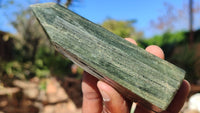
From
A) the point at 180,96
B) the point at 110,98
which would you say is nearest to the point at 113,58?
the point at 110,98

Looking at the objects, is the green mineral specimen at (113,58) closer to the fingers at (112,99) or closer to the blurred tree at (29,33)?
the fingers at (112,99)

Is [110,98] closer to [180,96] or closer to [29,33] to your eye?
[180,96]

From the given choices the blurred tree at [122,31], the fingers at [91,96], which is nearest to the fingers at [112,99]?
the fingers at [91,96]

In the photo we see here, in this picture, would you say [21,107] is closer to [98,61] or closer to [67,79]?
[67,79]

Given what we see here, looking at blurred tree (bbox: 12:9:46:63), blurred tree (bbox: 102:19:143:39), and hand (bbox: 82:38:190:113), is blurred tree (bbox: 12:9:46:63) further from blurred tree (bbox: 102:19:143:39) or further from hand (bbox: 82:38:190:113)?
hand (bbox: 82:38:190:113)

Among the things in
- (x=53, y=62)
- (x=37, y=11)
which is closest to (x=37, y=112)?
(x=53, y=62)

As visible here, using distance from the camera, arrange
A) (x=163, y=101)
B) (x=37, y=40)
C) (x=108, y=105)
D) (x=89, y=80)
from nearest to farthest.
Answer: (x=163, y=101), (x=108, y=105), (x=89, y=80), (x=37, y=40)
